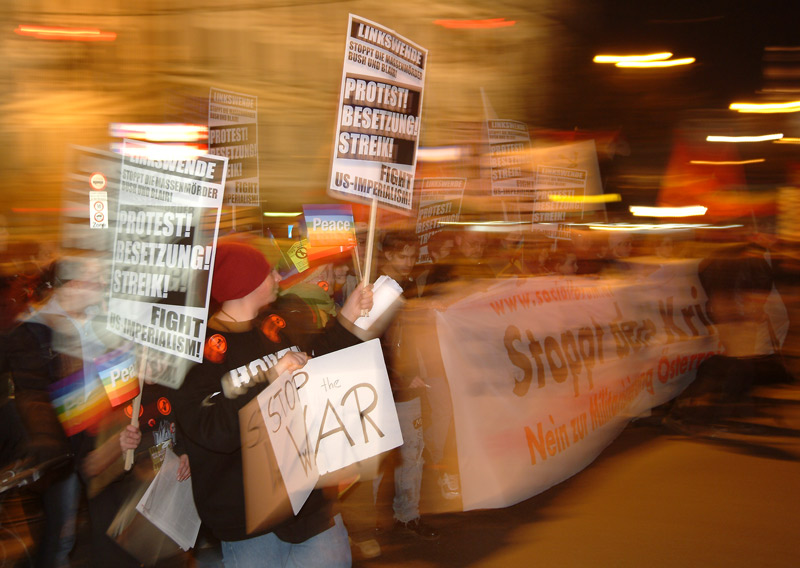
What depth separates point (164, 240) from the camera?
9.24 feet

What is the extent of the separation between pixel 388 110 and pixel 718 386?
4.58 metres

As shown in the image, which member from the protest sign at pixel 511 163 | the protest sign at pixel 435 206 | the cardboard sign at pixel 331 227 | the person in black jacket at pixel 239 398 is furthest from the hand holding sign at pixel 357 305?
the protest sign at pixel 511 163

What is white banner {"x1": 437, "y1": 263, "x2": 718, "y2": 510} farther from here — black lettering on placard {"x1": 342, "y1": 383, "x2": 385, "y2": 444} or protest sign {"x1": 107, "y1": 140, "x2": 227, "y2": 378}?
protest sign {"x1": 107, "y1": 140, "x2": 227, "y2": 378}

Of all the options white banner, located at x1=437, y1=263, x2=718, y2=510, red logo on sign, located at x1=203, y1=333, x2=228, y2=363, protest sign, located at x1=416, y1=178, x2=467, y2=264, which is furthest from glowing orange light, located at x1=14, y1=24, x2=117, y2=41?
protest sign, located at x1=416, y1=178, x2=467, y2=264

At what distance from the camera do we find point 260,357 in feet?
8.86

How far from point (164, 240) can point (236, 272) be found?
315 mm

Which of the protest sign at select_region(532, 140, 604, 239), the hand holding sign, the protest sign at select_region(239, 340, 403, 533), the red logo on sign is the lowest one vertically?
the protest sign at select_region(239, 340, 403, 533)

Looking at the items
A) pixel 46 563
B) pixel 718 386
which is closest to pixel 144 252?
pixel 46 563

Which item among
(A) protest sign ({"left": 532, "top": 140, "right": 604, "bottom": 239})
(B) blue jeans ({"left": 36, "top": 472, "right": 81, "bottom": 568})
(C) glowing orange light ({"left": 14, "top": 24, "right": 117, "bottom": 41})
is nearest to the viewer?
(C) glowing orange light ({"left": 14, "top": 24, "right": 117, "bottom": 41})

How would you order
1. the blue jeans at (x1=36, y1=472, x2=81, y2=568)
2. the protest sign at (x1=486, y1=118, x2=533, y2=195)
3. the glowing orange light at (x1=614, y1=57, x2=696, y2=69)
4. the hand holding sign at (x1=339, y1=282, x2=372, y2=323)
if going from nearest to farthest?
the hand holding sign at (x1=339, y1=282, x2=372, y2=323), the blue jeans at (x1=36, y1=472, x2=81, y2=568), the protest sign at (x1=486, y1=118, x2=533, y2=195), the glowing orange light at (x1=614, y1=57, x2=696, y2=69)

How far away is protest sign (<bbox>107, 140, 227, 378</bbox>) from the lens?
108 inches

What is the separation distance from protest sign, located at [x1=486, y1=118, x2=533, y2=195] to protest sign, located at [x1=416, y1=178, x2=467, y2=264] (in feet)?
1.95

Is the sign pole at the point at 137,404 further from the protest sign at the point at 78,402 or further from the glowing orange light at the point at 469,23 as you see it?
the glowing orange light at the point at 469,23

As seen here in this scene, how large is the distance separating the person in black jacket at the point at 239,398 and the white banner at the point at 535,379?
4.68 ft
